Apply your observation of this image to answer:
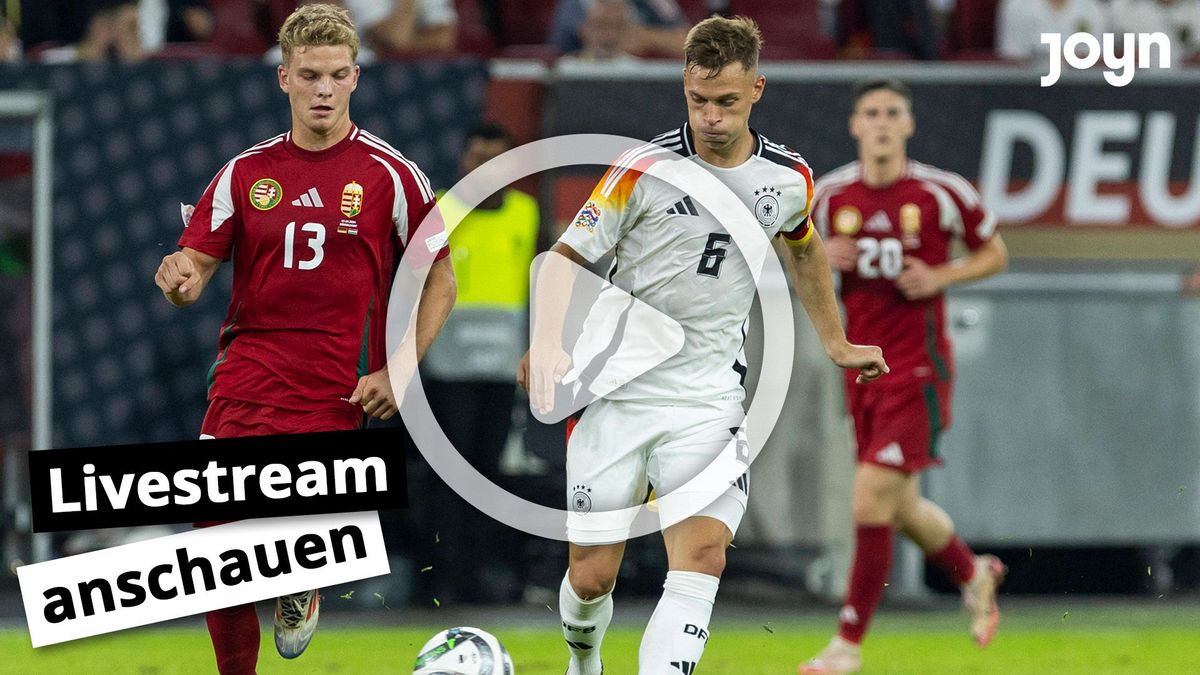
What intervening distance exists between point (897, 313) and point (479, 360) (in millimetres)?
2540

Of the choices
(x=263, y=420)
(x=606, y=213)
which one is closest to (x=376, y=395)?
(x=263, y=420)

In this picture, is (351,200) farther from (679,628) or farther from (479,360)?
(479,360)

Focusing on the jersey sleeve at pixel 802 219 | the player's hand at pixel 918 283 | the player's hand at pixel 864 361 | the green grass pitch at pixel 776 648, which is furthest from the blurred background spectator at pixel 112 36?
the player's hand at pixel 864 361

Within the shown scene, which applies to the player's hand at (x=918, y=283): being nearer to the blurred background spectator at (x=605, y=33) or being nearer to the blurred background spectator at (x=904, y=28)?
the blurred background spectator at (x=605, y=33)

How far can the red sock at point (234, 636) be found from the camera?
592cm

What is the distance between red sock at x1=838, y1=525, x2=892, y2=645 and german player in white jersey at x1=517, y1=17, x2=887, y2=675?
2349 millimetres

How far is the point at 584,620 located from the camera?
20.4 ft

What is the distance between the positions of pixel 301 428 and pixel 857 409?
337 cm

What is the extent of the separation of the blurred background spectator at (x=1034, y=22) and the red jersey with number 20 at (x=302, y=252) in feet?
21.2

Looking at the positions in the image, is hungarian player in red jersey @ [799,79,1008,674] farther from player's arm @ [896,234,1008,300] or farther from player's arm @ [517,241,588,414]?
player's arm @ [517,241,588,414]

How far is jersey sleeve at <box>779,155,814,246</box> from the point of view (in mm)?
5941

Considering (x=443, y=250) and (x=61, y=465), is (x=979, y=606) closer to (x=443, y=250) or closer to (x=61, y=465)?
(x=443, y=250)

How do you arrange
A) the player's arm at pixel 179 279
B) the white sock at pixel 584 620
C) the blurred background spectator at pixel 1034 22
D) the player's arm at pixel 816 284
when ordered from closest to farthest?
the player's arm at pixel 179 279 → the player's arm at pixel 816 284 → the white sock at pixel 584 620 → the blurred background spectator at pixel 1034 22
